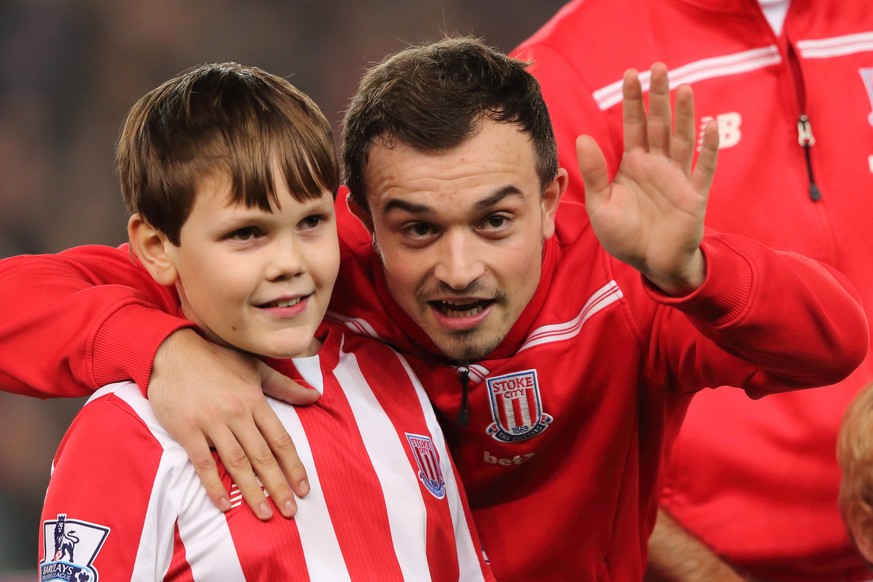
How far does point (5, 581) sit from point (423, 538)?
1.85 m

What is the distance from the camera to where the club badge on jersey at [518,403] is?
1580 millimetres

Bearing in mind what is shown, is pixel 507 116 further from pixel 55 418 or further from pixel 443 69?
pixel 55 418

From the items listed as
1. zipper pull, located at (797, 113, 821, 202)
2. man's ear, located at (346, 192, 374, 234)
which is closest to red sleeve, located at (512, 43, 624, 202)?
zipper pull, located at (797, 113, 821, 202)

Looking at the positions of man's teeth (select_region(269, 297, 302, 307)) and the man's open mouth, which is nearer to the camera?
man's teeth (select_region(269, 297, 302, 307))

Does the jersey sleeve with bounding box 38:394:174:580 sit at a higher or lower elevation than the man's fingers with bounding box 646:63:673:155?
lower

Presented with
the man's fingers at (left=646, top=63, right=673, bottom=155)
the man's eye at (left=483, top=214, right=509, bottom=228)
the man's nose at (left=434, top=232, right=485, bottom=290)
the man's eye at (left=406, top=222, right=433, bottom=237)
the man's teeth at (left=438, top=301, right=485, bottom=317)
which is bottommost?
the man's teeth at (left=438, top=301, right=485, bottom=317)

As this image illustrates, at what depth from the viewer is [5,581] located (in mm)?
2832

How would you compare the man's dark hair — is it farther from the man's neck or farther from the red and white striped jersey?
the man's neck

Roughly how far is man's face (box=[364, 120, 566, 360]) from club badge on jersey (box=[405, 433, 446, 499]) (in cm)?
13

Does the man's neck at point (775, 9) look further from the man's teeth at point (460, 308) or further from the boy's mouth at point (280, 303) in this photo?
the boy's mouth at point (280, 303)

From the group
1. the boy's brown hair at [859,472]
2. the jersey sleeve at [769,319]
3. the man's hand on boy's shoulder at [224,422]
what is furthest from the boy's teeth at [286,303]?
the boy's brown hair at [859,472]

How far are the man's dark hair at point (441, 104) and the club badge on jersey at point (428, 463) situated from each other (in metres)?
0.35

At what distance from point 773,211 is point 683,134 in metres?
0.75

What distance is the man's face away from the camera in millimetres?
1461
